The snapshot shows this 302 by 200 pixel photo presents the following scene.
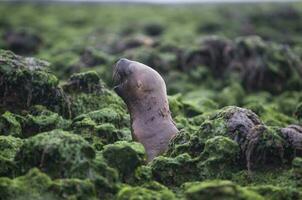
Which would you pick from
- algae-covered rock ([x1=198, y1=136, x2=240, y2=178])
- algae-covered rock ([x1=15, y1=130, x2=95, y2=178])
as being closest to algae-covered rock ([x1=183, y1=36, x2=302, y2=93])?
algae-covered rock ([x1=198, y1=136, x2=240, y2=178])

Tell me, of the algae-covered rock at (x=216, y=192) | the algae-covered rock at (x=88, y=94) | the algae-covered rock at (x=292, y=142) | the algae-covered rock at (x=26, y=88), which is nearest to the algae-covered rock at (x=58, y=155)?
the algae-covered rock at (x=216, y=192)

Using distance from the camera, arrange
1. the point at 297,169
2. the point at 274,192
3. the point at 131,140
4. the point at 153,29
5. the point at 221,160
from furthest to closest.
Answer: the point at 153,29 → the point at 131,140 → the point at 221,160 → the point at 297,169 → the point at 274,192

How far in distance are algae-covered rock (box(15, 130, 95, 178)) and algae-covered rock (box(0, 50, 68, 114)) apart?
101 inches

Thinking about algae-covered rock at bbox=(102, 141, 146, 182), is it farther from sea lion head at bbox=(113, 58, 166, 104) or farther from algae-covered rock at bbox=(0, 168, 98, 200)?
sea lion head at bbox=(113, 58, 166, 104)

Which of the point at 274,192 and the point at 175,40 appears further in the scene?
the point at 175,40

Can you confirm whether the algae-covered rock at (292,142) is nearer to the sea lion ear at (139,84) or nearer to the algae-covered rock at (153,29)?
the sea lion ear at (139,84)

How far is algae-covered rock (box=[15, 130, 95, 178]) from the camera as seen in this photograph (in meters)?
8.07

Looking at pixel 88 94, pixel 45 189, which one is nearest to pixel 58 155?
pixel 45 189

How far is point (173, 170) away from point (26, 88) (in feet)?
10.4

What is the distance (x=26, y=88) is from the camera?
35.5 feet

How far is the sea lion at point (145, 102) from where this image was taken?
10.3 meters

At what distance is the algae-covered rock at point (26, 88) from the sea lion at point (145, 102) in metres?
1.14

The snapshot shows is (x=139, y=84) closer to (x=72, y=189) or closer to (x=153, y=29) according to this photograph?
(x=72, y=189)

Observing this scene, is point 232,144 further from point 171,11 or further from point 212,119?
point 171,11
